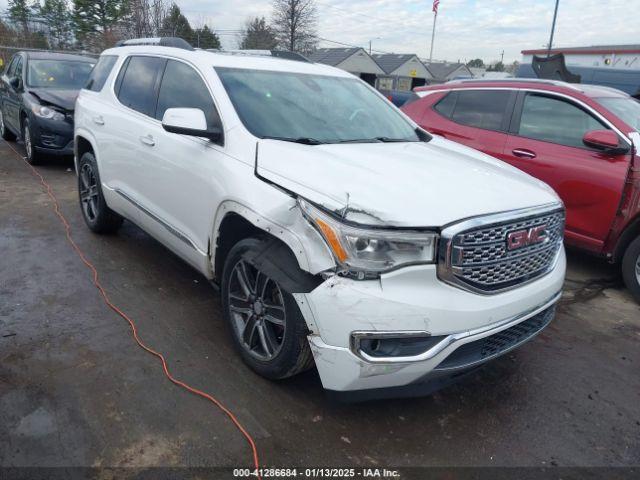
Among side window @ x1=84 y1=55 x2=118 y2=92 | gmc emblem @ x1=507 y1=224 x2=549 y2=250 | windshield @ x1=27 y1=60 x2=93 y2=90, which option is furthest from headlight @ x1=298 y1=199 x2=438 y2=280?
windshield @ x1=27 y1=60 x2=93 y2=90

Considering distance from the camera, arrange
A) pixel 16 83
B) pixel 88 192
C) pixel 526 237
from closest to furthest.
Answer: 1. pixel 526 237
2. pixel 88 192
3. pixel 16 83

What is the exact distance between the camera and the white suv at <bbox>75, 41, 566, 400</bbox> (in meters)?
2.25

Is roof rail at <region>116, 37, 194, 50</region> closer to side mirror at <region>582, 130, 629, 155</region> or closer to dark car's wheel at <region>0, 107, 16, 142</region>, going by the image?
side mirror at <region>582, 130, 629, 155</region>

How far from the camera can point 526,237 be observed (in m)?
2.61

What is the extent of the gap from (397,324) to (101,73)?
4.35m

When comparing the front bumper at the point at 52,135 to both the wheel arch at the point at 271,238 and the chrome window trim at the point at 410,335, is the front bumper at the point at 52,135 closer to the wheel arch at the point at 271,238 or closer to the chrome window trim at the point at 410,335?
the wheel arch at the point at 271,238

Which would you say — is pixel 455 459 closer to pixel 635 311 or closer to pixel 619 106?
pixel 635 311

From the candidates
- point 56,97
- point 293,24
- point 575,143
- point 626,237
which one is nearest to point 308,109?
point 575,143

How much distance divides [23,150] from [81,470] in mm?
9622

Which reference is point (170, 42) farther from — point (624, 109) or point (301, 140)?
point (624, 109)

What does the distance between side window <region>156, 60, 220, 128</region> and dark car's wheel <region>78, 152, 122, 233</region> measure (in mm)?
1422

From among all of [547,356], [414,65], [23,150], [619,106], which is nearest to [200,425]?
[547,356]

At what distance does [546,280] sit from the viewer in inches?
109

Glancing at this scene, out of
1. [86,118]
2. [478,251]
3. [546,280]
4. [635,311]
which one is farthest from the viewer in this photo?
[86,118]
